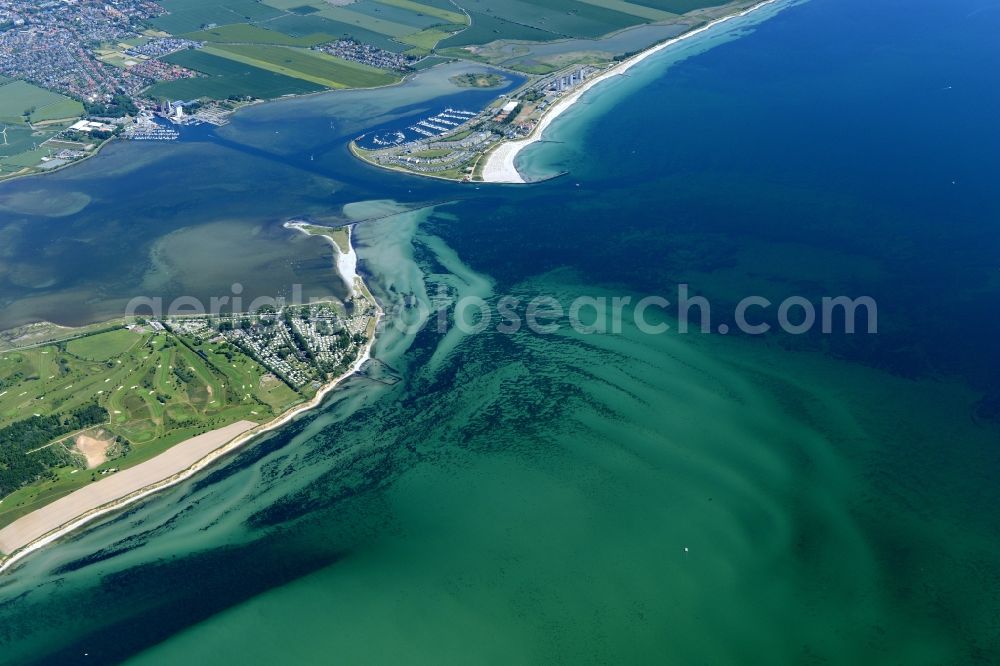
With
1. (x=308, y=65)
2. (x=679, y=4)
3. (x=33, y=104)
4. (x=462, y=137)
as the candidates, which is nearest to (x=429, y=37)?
(x=308, y=65)

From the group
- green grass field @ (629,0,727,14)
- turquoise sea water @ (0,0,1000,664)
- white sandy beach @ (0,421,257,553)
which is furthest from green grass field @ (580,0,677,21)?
white sandy beach @ (0,421,257,553)

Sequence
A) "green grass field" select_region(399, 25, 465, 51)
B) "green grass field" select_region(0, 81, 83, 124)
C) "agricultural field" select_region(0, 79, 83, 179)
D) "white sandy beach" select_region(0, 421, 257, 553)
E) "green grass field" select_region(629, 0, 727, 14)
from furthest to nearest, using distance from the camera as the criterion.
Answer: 1. "green grass field" select_region(629, 0, 727, 14)
2. "green grass field" select_region(399, 25, 465, 51)
3. "green grass field" select_region(0, 81, 83, 124)
4. "agricultural field" select_region(0, 79, 83, 179)
5. "white sandy beach" select_region(0, 421, 257, 553)

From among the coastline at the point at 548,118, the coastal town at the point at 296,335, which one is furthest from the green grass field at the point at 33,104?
the coastline at the point at 548,118

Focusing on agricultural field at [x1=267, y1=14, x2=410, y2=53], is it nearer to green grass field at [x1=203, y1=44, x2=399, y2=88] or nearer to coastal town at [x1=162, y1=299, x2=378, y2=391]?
green grass field at [x1=203, y1=44, x2=399, y2=88]

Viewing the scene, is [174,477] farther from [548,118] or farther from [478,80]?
[478,80]

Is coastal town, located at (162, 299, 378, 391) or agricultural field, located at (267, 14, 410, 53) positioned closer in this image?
coastal town, located at (162, 299, 378, 391)

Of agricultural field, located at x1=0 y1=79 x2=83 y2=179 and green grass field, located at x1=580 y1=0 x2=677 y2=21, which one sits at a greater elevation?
green grass field, located at x1=580 y1=0 x2=677 y2=21

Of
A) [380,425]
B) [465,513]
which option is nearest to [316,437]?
[380,425]
